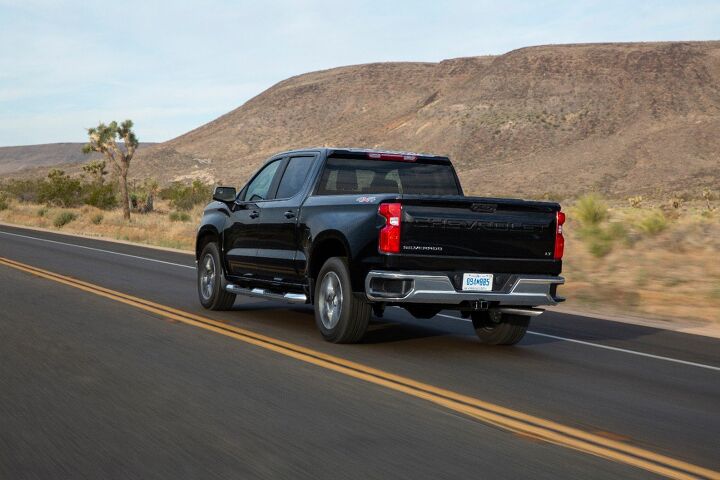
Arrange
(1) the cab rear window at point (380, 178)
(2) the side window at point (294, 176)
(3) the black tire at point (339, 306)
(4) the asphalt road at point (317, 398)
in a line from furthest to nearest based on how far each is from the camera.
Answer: (2) the side window at point (294, 176)
(1) the cab rear window at point (380, 178)
(3) the black tire at point (339, 306)
(4) the asphalt road at point (317, 398)

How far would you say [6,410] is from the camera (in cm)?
682

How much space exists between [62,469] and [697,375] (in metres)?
6.10

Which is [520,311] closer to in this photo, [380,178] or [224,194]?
[380,178]

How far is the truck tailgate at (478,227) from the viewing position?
9398 mm

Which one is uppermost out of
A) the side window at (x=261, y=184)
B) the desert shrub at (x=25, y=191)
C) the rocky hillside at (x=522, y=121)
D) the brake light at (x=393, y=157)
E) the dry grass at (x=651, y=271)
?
the rocky hillside at (x=522, y=121)

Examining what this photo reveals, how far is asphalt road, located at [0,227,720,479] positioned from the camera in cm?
560

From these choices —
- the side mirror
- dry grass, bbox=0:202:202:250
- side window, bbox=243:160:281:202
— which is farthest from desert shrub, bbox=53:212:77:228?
the side mirror

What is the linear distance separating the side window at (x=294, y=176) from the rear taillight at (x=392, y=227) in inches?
90.6

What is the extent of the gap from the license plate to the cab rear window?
2.04 metres

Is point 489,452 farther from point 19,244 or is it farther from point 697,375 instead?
point 19,244

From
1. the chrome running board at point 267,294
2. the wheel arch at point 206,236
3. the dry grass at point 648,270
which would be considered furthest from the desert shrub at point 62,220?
the chrome running board at point 267,294

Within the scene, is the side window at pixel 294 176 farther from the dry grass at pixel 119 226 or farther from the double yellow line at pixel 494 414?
the dry grass at pixel 119 226

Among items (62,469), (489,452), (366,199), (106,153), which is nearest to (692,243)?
(366,199)

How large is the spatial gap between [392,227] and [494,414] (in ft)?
9.28
